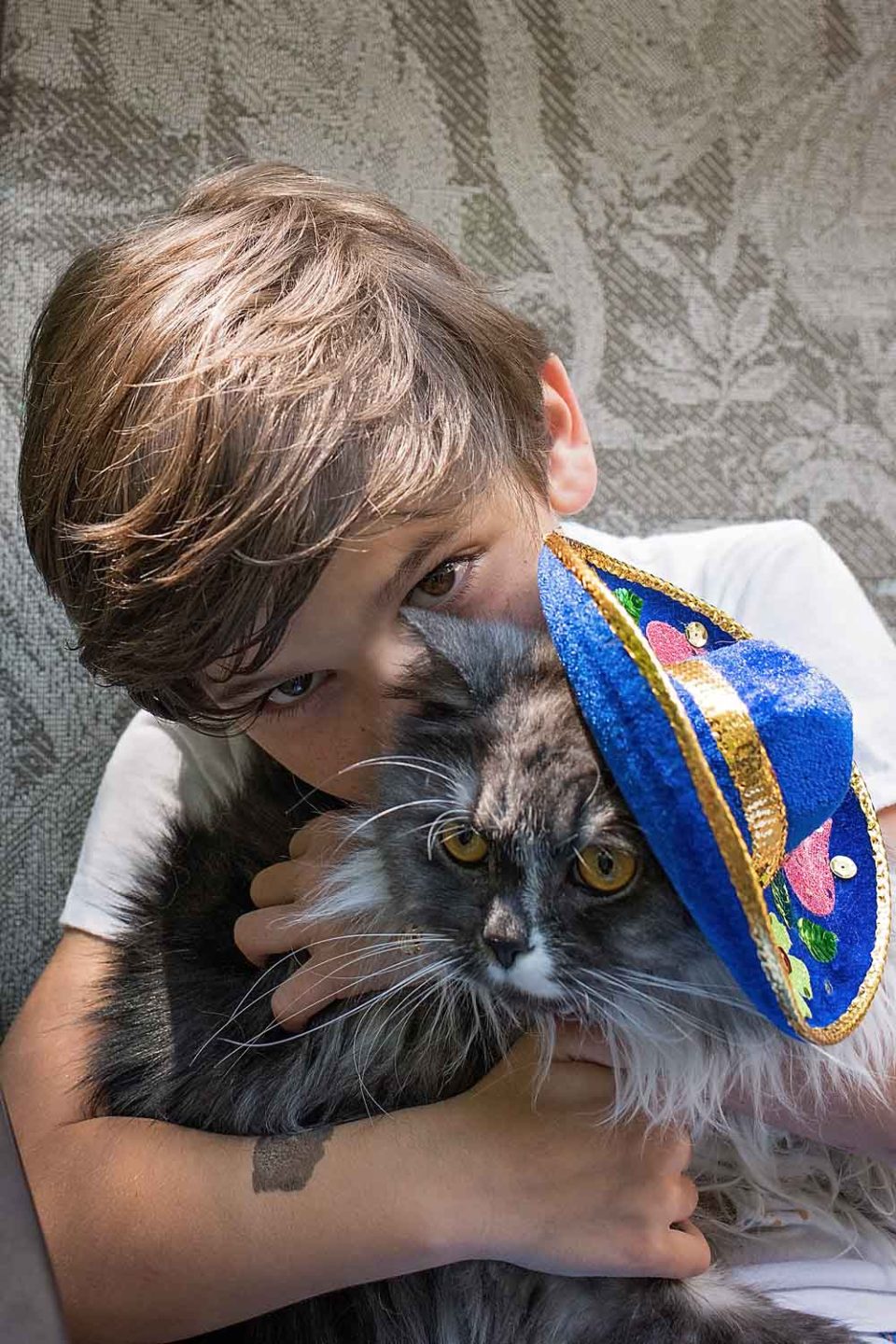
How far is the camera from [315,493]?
98 cm

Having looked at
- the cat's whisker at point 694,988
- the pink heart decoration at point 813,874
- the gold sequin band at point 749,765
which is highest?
the gold sequin band at point 749,765

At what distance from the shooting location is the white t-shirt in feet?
3.75

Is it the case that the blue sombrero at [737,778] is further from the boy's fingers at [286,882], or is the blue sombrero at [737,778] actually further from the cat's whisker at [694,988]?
the boy's fingers at [286,882]

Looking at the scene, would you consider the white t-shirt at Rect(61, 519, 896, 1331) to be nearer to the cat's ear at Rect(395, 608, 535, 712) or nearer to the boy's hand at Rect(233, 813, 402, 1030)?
the boy's hand at Rect(233, 813, 402, 1030)

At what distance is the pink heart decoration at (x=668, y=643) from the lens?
0.85m

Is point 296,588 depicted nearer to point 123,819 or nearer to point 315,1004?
point 315,1004

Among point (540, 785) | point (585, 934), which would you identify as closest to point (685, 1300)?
point (585, 934)

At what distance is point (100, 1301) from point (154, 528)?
0.80 metres

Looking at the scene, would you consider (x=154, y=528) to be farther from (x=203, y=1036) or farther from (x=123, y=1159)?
(x=123, y=1159)

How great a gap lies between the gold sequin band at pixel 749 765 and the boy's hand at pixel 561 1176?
386 millimetres

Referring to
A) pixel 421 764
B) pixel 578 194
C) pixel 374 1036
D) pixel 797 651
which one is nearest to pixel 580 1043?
pixel 374 1036

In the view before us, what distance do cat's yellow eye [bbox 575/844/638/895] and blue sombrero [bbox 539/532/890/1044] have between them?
0.06 m

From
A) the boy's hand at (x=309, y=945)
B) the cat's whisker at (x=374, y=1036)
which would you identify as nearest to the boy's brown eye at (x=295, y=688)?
the boy's hand at (x=309, y=945)

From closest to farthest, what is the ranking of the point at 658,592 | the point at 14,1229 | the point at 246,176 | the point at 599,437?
the point at 14,1229 < the point at 658,592 < the point at 246,176 < the point at 599,437
